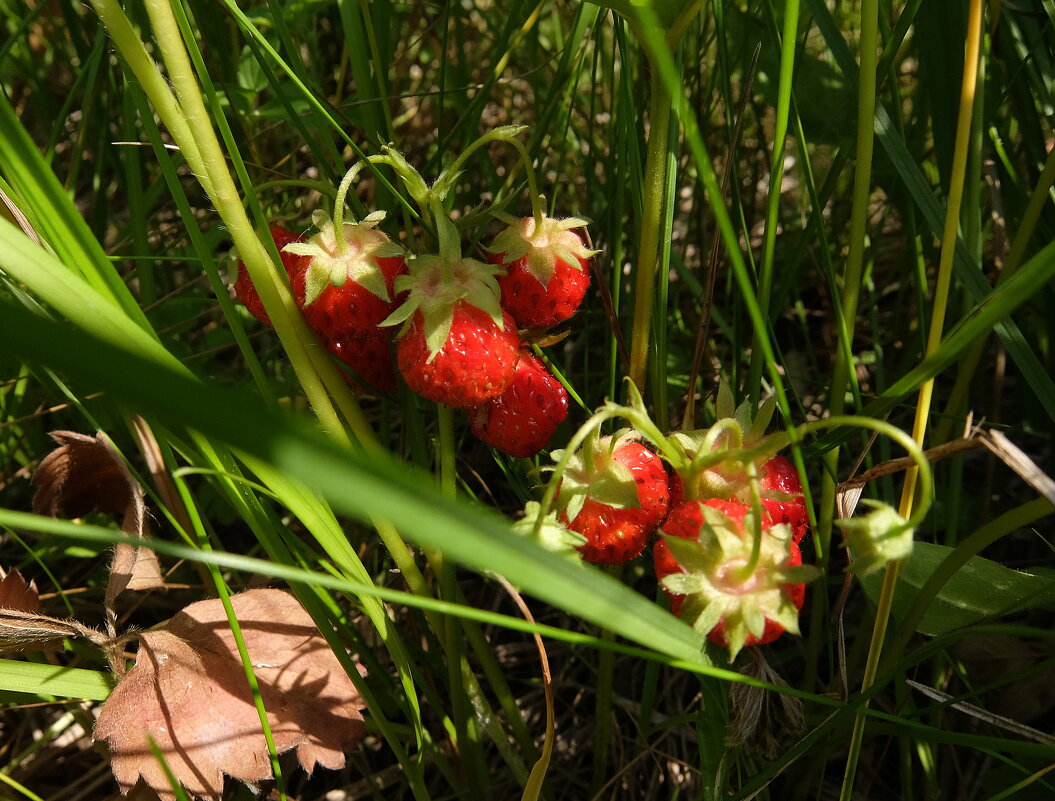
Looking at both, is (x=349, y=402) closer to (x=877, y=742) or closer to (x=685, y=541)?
(x=685, y=541)

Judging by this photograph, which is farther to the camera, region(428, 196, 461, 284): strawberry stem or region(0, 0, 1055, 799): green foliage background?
region(428, 196, 461, 284): strawberry stem

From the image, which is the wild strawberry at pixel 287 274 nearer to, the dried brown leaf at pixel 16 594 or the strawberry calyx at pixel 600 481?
the strawberry calyx at pixel 600 481

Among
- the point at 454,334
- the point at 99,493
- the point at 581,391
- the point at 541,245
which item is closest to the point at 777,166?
the point at 541,245

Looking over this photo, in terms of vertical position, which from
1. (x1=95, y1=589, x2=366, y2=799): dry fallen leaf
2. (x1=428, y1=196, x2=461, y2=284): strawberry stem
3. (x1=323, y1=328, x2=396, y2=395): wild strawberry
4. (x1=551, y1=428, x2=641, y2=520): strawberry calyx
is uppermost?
(x1=428, y1=196, x2=461, y2=284): strawberry stem

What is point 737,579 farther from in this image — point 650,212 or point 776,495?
point 650,212

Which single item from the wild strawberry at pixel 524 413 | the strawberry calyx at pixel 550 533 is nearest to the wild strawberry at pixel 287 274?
the wild strawberry at pixel 524 413

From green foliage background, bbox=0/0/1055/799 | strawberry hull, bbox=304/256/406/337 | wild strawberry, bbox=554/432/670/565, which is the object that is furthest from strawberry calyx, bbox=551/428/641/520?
strawberry hull, bbox=304/256/406/337

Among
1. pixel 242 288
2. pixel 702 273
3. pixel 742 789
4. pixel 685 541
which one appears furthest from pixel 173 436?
pixel 702 273

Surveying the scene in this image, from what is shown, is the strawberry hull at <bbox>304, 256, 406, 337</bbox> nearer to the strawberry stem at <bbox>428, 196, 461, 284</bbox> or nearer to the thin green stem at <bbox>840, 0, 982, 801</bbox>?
the strawberry stem at <bbox>428, 196, 461, 284</bbox>
